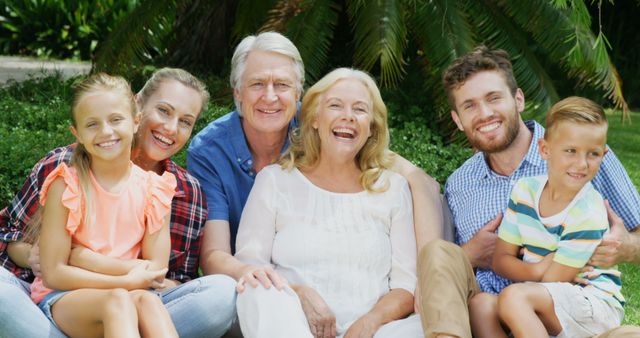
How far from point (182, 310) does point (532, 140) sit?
1.75 meters

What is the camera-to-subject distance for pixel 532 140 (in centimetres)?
414

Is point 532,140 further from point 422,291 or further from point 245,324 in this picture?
point 245,324

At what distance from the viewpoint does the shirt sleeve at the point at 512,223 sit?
143 inches

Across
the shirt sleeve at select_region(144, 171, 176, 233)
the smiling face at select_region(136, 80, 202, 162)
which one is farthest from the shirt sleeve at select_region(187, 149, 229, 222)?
the shirt sleeve at select_region(144, 171, 176, 233)

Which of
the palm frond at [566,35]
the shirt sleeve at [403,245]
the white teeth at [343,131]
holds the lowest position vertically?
the shirt sleeve at [403,245]

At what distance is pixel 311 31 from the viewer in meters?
7.34

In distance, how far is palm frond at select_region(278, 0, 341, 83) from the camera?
7289 mm

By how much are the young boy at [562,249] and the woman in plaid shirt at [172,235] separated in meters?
1.06

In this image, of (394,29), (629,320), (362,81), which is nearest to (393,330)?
(362,81)

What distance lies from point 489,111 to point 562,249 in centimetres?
85

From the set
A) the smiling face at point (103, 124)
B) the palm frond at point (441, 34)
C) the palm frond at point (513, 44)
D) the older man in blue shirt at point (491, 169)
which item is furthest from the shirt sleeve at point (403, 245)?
the palm frond at point (513, 44)

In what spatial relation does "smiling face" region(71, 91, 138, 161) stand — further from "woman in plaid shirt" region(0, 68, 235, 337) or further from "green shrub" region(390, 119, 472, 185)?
"green shrub" region(390, 119, 472, 185)

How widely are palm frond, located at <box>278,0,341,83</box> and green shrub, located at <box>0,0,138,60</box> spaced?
26.3ft

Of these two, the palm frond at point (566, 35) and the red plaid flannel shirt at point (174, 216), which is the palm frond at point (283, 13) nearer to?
the palm frond at point (566, 35)
